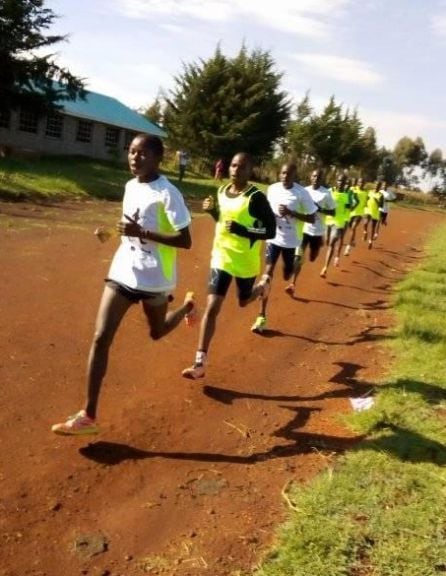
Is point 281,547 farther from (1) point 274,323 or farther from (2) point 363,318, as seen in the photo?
(2) point 363,318

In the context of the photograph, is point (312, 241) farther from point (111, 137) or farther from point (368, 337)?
point (111, 137)

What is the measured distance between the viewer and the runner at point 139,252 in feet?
14.1

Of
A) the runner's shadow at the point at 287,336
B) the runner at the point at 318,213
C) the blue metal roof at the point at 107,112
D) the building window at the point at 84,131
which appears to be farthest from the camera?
the building window at the point at 84,131

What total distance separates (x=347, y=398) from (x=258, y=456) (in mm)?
1592

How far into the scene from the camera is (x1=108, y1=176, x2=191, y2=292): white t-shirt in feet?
14.3

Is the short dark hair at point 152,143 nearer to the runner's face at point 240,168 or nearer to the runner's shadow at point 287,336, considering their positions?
the runner's face at point 240,168

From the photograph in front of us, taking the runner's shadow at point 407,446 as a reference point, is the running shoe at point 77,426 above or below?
below

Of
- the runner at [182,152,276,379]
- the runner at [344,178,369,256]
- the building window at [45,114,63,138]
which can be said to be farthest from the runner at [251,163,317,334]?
the building window at [45,114,63,138]

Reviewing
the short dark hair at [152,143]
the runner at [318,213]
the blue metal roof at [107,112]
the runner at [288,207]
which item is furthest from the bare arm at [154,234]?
the blue metal roof at [107,112]

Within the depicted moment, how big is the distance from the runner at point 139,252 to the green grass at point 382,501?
5.10ft

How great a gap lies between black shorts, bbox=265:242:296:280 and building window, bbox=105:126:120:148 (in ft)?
97.4

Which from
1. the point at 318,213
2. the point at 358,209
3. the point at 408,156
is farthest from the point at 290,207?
the point at 408,156

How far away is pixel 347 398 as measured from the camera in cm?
581

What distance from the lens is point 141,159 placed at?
4355mm
